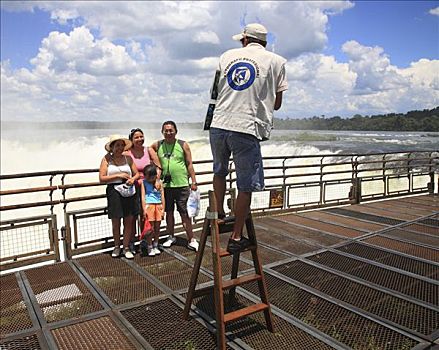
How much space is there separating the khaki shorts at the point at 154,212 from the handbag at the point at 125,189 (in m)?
0.29

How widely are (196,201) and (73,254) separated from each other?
63.0 inches

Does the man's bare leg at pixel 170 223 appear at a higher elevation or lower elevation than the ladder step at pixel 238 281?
lower

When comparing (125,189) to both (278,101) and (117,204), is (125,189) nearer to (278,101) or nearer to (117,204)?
(117,204)

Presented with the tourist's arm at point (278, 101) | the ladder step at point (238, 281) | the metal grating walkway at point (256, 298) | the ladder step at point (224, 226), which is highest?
the tourist's arm at point (278, 101)

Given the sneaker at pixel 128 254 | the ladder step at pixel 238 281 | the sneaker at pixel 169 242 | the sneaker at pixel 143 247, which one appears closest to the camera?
the ladder step at pixel 238 281

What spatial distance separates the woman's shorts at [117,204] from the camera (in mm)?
4316

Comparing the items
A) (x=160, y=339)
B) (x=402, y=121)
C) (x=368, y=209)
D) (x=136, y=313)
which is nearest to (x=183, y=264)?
(x=136, y=313)

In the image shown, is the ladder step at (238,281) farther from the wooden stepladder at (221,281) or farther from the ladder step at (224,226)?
the ladder step at (224,226)

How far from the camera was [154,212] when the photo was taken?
453 cm

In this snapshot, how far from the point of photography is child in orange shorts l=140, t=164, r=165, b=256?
14.8 ft

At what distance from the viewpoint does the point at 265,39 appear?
8.37 ft

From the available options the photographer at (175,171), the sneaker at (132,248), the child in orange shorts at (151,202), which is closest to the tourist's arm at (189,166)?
the photographer at (175,171)

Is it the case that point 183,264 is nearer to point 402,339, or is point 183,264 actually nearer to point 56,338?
point 56,338

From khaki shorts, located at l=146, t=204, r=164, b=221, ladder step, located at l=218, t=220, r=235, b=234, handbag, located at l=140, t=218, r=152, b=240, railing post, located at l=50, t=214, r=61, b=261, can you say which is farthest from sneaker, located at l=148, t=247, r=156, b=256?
ladder step, located at l=218, t=220, r=235, b=234
